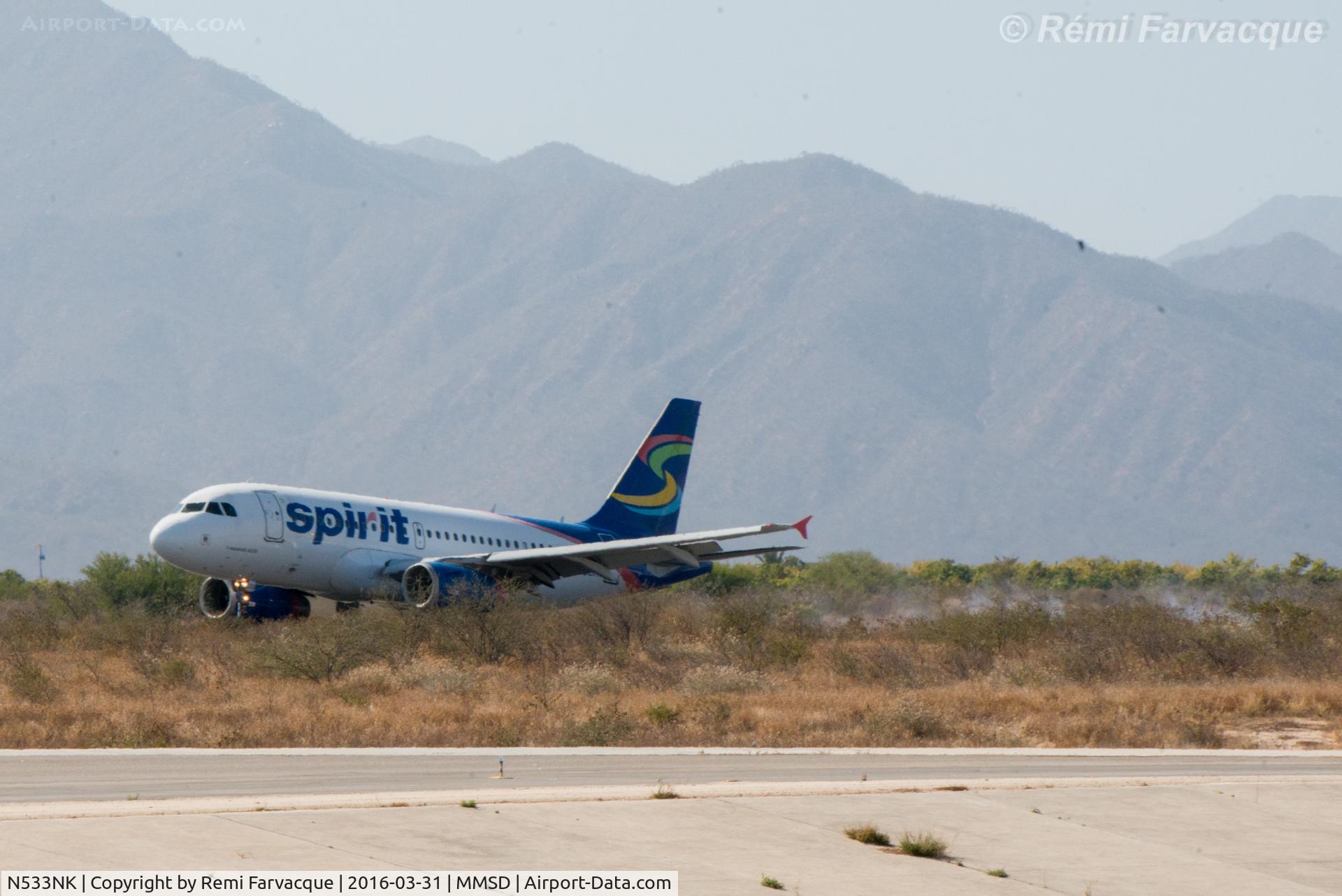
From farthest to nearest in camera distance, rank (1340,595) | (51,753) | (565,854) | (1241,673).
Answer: (1340,595)
(1241,673)
(51,753)
(565,854)

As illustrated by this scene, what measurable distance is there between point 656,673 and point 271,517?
10.8 meters

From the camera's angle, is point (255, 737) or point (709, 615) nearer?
point (255, 737)

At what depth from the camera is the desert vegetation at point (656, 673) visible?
25.9 metres

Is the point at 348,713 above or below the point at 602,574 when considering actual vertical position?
below

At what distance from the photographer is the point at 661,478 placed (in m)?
54.9

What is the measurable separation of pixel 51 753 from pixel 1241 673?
24.7m

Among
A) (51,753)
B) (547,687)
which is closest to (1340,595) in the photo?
(547,687)

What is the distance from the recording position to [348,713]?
2683 centimetres

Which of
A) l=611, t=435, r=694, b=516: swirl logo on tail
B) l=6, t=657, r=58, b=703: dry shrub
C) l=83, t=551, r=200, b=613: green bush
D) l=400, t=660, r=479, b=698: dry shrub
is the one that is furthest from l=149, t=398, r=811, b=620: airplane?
l=83, t=551, r=200, b=613: green bush

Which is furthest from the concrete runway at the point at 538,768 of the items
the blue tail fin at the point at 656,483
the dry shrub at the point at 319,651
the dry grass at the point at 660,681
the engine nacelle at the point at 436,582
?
the blue tail fin at the point at 656,483

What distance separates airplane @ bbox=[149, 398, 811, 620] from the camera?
41.3 m

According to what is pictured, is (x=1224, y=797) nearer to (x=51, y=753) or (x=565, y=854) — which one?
(x=565, y=854)

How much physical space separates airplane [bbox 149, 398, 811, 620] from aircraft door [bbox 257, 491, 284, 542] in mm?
33

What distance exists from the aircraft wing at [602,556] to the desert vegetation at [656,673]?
0.99 m
